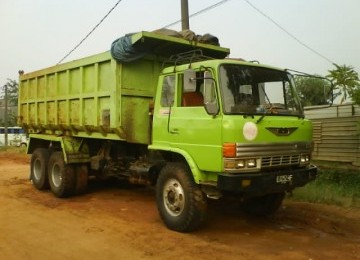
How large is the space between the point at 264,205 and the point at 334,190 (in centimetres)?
310

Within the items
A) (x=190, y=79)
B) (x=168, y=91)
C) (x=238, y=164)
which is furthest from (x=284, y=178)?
(x=168, y=91)

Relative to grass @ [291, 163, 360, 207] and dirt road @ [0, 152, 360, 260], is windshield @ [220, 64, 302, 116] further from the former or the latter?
grass @ [291, 163, 360, 207]

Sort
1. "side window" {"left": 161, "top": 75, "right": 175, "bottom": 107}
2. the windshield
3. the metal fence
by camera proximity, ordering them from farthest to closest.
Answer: the metal fence
"side window" {"left": 161, "top": 75, "right": 175, "bottom": 107}
the windshield

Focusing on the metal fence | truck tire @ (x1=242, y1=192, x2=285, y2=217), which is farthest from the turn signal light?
the metal fence

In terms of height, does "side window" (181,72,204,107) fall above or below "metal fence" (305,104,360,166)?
above

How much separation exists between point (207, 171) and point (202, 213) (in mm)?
601

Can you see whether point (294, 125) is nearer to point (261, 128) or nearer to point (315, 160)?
point (261, 128)

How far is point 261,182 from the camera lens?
591 centimetres

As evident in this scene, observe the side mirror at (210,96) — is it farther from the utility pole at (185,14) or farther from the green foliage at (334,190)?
the utility pole at (185,14)

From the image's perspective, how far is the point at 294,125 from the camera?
21.0ft

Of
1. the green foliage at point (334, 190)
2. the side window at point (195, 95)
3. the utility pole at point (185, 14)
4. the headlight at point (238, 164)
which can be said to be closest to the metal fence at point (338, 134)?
the green foliage at point (334, 190)

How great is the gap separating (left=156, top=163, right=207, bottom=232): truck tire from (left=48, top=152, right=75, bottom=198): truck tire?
316 centimetres

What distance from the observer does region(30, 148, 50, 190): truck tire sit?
10312 mm

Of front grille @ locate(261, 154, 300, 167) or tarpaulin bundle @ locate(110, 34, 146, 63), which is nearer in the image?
front grille @ locate(261, 154, 300, 167)
